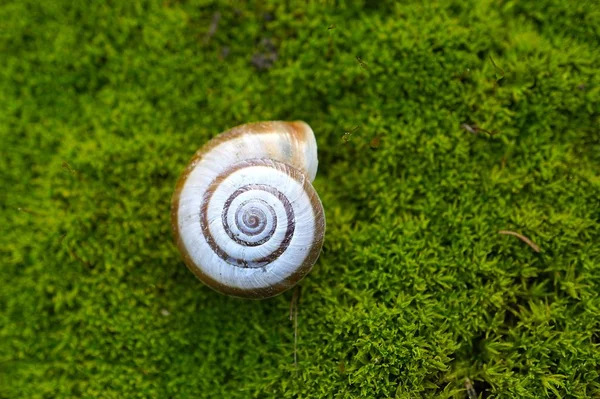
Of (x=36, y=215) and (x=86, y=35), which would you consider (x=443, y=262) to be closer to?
(x=36, y=215)

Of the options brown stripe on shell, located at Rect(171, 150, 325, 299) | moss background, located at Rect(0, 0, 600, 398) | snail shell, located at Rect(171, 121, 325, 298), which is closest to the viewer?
snail shell, located at Rect(171, 121, 325, 298)

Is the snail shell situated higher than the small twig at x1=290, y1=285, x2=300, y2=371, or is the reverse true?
the snail shell

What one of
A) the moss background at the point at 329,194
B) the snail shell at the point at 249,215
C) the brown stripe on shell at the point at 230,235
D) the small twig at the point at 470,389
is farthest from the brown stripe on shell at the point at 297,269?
the small twig at the point at 470,389

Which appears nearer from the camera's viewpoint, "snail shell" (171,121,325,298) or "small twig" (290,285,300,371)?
"snail shell" (171,121,325,298)

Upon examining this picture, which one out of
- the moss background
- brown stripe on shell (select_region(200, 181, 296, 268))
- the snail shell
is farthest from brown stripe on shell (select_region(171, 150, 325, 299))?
the moss background

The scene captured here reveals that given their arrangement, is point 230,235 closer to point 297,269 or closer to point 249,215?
point 249,215

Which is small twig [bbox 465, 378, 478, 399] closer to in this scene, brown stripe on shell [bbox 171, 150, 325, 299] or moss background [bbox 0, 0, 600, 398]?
moss background [bbox 0, 0, 600, 398]

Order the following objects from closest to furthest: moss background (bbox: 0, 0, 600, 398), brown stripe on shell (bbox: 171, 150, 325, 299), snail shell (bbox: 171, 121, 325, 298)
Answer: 1. snail shell (bbox: 171, 121, 325, 298)
2. brown stripe on shell (bbox: 171, 150, 325, 299)
3. moss background (bbox: 0, 0, 600, 398)

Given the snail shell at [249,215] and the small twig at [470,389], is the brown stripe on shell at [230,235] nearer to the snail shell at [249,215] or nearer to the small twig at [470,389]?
the snail shell at [249,215]
